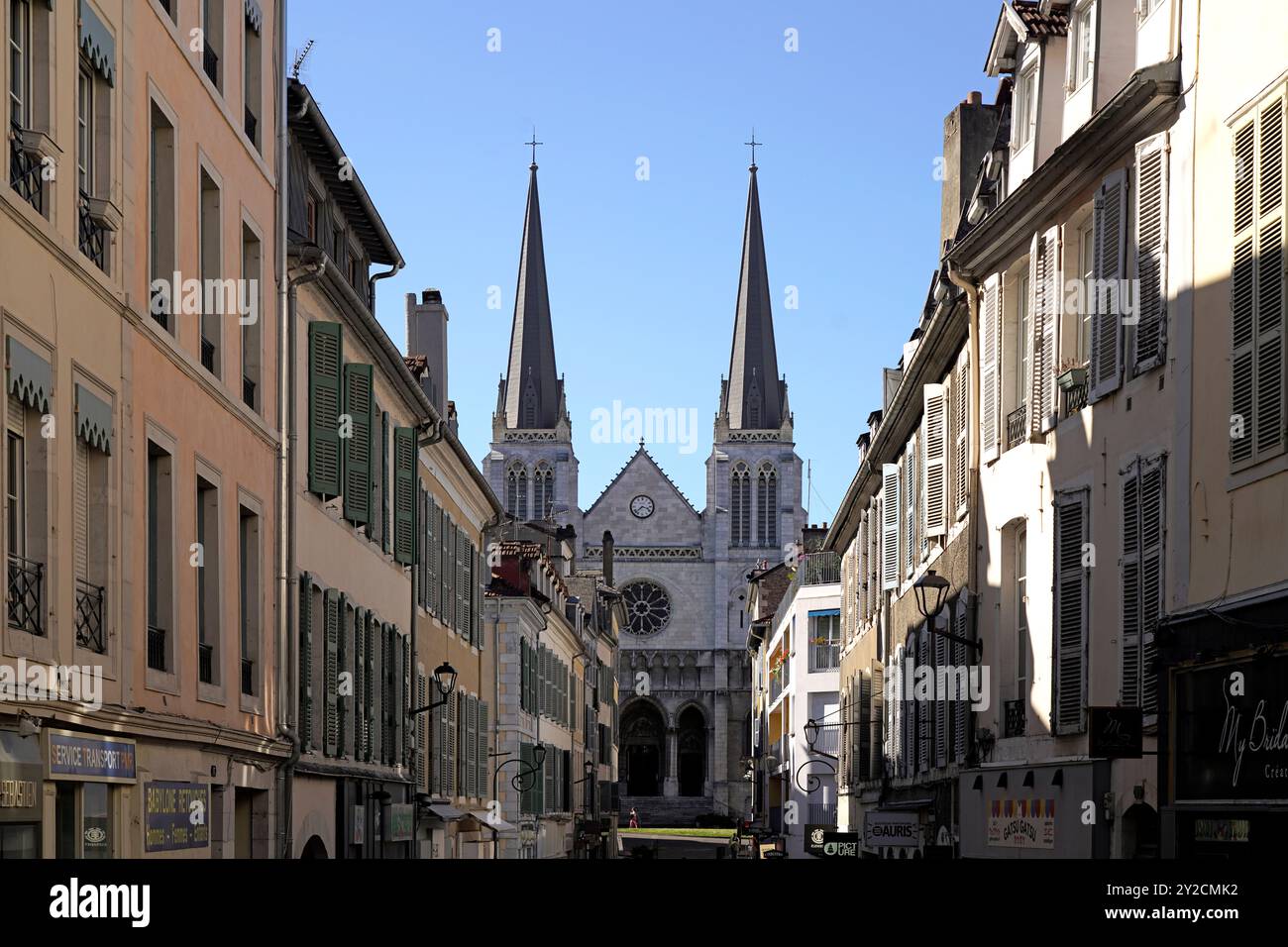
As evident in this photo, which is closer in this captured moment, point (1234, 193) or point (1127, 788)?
point (1234, 193)

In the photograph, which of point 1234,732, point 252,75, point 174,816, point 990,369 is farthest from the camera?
point 990,369

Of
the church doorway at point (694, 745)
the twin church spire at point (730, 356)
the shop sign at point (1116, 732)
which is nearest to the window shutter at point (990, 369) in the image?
the shop sign at point (1116, 732)

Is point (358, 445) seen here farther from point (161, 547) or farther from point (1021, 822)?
point (1021, 822)

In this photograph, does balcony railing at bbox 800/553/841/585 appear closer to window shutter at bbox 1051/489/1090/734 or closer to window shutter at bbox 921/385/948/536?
window shutter at bbox 921/385/948/536

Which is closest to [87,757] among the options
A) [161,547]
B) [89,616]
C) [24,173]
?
[89,616]

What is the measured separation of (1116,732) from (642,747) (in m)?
113

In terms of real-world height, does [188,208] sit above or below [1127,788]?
above

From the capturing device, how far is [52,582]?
41.3 ft

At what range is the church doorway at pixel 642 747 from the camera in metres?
126

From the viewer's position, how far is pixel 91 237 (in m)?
13.9

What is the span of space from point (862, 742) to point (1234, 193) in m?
22.9

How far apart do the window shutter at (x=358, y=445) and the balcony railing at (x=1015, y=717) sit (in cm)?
770
